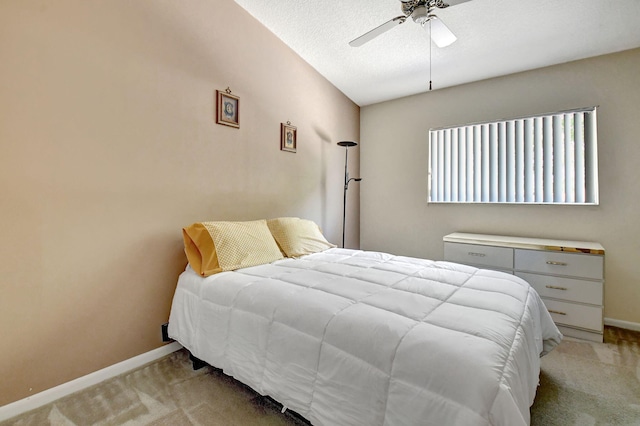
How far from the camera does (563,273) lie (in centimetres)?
239

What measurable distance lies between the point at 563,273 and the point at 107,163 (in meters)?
3.57

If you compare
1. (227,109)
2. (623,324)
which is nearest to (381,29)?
(227,109)

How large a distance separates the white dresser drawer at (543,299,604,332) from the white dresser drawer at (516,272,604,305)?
2.0 inches

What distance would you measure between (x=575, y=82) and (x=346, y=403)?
3.45 meters

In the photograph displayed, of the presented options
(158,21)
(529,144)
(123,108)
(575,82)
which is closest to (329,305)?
(123,108)

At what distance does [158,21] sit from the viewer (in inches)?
81.7

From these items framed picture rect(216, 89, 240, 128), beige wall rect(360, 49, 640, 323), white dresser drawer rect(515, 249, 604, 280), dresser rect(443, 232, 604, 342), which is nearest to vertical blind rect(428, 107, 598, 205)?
beige wall rect(360, 49, 640, 323)

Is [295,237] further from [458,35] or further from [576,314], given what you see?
[576,314]

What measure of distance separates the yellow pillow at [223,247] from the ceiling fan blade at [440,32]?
1964mm

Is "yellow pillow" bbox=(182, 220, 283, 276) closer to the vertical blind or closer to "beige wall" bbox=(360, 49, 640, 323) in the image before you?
"beige wall" bbox=(360, 49, 640, 323)

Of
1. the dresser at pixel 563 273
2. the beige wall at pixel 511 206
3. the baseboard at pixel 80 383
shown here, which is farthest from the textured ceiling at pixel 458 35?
the baseboard at pixel 80 383

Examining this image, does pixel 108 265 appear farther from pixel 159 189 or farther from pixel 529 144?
pixel 529 144

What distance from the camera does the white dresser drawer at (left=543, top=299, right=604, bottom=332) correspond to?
227 centimetres

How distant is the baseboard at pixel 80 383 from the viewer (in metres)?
1.49
